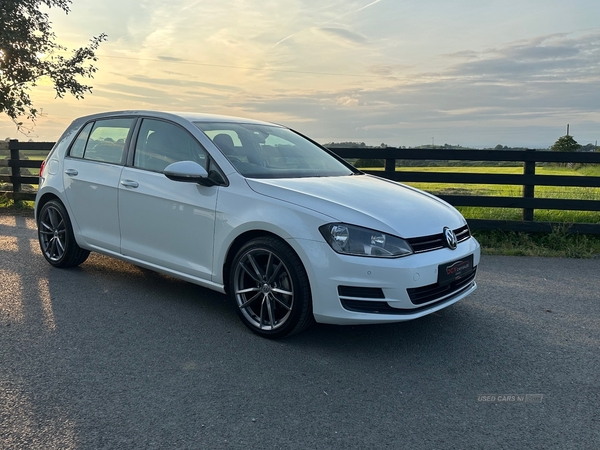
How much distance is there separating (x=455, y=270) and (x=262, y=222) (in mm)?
1493

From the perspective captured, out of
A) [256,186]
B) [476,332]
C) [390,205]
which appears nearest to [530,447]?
[476,332]

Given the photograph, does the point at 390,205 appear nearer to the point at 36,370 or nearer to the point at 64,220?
the point at 36,370

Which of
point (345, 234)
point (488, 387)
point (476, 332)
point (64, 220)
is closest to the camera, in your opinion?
point (488, 387)

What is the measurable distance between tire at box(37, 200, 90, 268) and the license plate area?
400cm

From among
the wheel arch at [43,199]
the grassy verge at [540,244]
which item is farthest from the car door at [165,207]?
the grassy verge at [540,244]

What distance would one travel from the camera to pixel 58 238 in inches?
238

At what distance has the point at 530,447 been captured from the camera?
2703mm

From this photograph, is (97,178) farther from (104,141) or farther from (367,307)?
(367,307)

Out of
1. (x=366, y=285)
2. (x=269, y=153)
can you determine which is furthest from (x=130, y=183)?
(x=366, y=285)

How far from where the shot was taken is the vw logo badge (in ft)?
13.2

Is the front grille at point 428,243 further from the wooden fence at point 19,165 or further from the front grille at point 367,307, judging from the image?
the wooden fence at point 19,165

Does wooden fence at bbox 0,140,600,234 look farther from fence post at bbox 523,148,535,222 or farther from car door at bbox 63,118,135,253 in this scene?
car door at bbox 63,118,135,253

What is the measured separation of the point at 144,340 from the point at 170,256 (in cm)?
89

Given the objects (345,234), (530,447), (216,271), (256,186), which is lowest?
(530,447)
